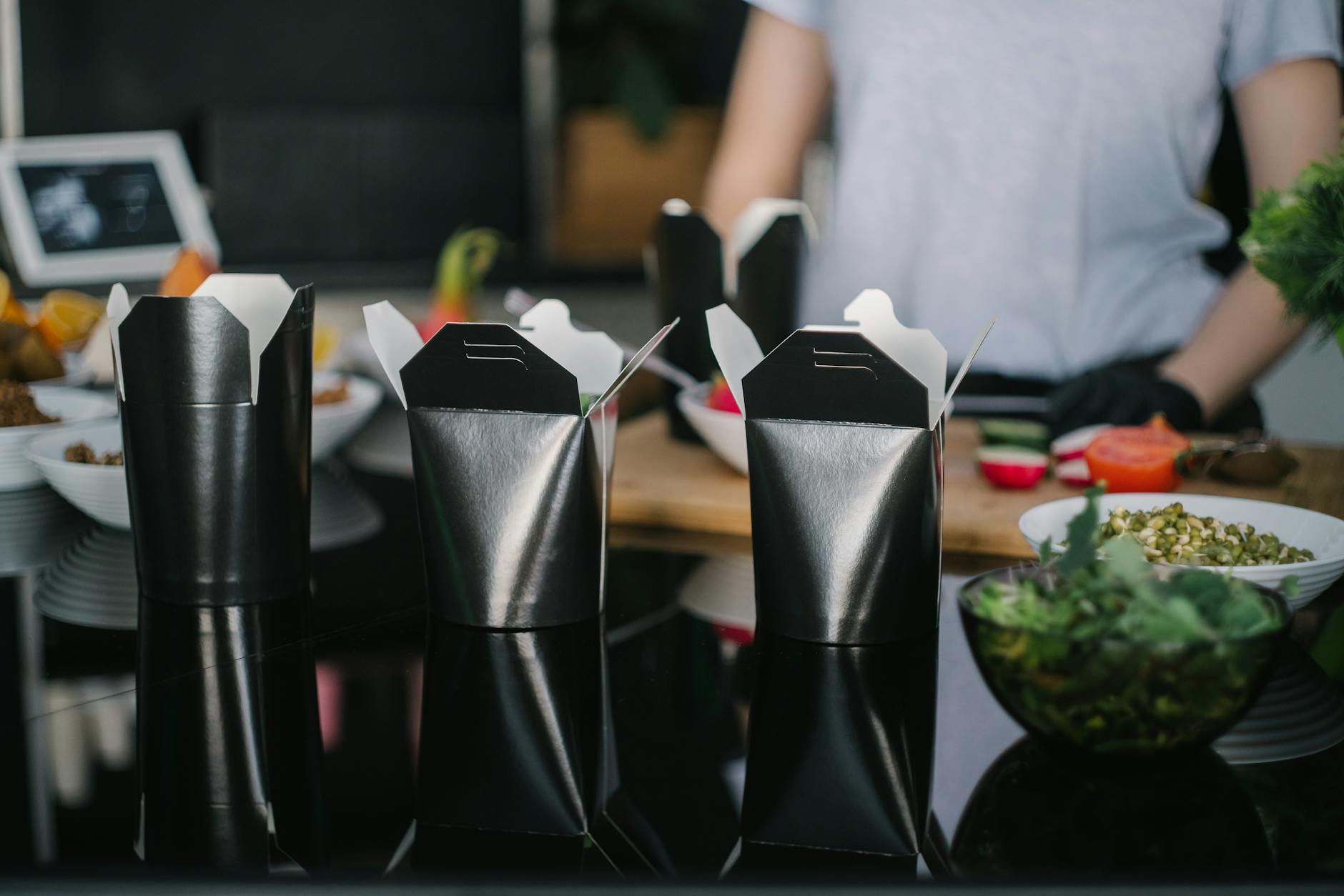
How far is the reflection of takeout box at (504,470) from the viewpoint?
2.70 feet

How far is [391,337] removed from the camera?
0.89 meters

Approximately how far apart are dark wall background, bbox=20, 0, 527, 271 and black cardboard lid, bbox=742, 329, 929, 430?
3096mm

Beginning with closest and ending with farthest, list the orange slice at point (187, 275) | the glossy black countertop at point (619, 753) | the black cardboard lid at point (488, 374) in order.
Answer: the glossy black countertop at point (619, 753)
the black cardboard lid at point (488, 374)
the orange slice at point (187, 275)

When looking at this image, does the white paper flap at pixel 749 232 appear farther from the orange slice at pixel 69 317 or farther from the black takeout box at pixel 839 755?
the orange slice at pixel 69 317

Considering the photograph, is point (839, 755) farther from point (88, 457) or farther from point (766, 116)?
point (766, 116)

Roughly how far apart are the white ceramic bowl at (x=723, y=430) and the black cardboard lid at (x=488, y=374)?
1.30ft

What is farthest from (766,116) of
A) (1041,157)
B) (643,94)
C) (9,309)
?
(643,94)

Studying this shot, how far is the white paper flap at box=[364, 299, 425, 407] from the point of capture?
2.89ft

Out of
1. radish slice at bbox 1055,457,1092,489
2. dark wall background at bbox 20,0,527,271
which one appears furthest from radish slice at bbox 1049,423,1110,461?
dark wall background at bbox 20,0,527,271

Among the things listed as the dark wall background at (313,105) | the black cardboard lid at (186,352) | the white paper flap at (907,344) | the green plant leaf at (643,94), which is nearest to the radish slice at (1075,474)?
the white paper flap at (907,344)

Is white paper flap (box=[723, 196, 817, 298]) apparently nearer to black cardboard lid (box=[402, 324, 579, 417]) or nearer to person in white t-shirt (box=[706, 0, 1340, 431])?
person in white t-shirt (box=[706, 0, 1340, 431])

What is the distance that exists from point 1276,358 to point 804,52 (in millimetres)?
739

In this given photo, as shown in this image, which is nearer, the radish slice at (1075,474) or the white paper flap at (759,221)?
the radish slice at (1075,474)

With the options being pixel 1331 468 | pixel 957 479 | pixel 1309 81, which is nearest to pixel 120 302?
pixel 957 479
